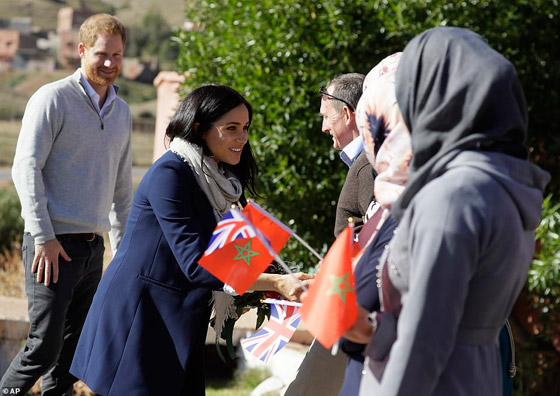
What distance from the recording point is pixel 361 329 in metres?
2.28

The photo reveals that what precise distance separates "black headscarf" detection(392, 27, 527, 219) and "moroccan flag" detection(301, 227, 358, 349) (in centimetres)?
26

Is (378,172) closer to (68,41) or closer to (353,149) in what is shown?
(353,149)

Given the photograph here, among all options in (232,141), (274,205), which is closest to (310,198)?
(274,205)

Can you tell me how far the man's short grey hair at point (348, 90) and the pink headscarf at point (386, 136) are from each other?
1573 mm

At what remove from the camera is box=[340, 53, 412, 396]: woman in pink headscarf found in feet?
7.48

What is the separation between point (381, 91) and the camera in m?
2.37

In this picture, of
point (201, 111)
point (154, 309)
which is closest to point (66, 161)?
point (201, 111)

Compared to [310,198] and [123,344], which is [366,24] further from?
[123,344]

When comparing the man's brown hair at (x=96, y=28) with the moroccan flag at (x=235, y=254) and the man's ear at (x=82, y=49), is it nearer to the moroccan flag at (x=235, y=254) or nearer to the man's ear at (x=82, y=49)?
the man's ear at (x=82, y=49)

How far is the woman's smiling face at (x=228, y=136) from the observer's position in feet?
11.7

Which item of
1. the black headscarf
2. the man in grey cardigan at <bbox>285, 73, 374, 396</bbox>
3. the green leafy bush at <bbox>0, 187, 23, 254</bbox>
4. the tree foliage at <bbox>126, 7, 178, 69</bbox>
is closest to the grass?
the man in grey cardigan at <bbox>285, 73, 374, 396</bbox>

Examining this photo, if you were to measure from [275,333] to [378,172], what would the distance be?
4.68 ft

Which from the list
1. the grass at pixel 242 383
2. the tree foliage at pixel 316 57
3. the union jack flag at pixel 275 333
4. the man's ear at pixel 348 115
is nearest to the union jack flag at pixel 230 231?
the union jack flag at pixel 275 333

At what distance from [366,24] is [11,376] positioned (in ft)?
10.8
